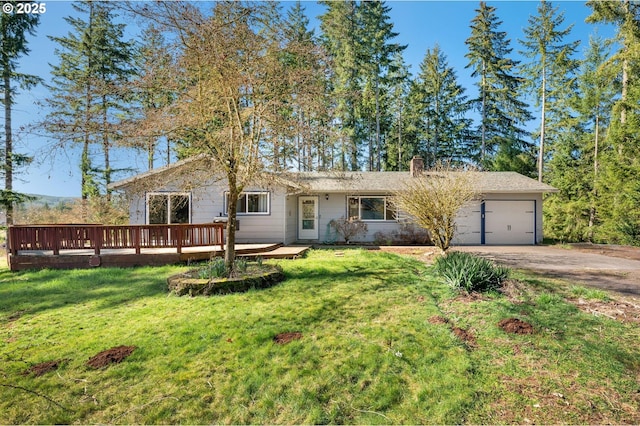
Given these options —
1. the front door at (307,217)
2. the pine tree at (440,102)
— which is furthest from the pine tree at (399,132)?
the front door at (307,217)

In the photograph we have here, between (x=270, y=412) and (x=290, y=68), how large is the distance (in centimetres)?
656

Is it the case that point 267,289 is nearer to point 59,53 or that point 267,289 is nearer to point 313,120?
point 313,120

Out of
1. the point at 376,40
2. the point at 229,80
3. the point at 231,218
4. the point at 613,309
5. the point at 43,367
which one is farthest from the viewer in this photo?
the point at 376,40

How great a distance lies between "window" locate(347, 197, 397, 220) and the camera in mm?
14180

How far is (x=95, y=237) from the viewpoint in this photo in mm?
8562

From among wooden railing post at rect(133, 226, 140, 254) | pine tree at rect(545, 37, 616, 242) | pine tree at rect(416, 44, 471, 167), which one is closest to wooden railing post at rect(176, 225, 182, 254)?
wooden railing post at rect(133, 226, 140, 254)

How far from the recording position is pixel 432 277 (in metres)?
7.13

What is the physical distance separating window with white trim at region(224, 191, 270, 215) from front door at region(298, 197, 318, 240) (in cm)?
222

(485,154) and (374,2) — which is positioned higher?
(374,2)

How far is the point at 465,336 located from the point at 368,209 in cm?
1038

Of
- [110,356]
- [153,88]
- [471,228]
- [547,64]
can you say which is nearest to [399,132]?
[547,64]

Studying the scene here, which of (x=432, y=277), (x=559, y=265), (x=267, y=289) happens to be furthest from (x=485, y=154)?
(x=267, y=289)

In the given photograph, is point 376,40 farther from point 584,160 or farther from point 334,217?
point 584,160

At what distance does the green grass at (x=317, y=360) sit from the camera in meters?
2.73
